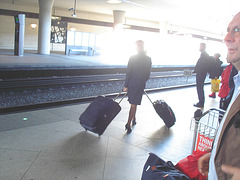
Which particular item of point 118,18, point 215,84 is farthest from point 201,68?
point 118,18

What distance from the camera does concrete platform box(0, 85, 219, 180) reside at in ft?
11.1

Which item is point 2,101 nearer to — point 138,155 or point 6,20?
point 138,155

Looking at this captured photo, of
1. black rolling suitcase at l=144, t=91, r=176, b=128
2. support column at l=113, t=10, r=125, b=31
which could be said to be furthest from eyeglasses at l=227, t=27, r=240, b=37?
support column at l=113, t=10, r=125, b=31

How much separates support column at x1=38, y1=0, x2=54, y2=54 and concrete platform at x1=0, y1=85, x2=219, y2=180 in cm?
1434

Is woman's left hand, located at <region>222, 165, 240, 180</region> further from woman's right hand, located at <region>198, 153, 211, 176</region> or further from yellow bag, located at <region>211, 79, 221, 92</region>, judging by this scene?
yellow bag, located at <region>211, 79, 221, 92</region>

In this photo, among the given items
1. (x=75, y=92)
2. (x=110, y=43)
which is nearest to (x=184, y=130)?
(x=75, y=92)

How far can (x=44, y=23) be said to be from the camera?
19047mm

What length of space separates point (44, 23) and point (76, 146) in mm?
16772

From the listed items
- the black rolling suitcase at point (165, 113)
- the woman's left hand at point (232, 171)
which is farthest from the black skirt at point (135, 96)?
the woman's left hand at point (232, 171)

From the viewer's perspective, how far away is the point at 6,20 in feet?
79.9

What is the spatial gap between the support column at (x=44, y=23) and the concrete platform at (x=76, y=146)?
14.3 m

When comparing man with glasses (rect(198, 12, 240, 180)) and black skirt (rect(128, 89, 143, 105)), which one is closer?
man with glasses (rect(198, 12, 240, 180))

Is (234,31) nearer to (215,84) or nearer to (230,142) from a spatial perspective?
(230,142)

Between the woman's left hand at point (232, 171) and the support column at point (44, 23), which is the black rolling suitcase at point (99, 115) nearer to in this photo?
the woman's left hand at point (232, 171)
